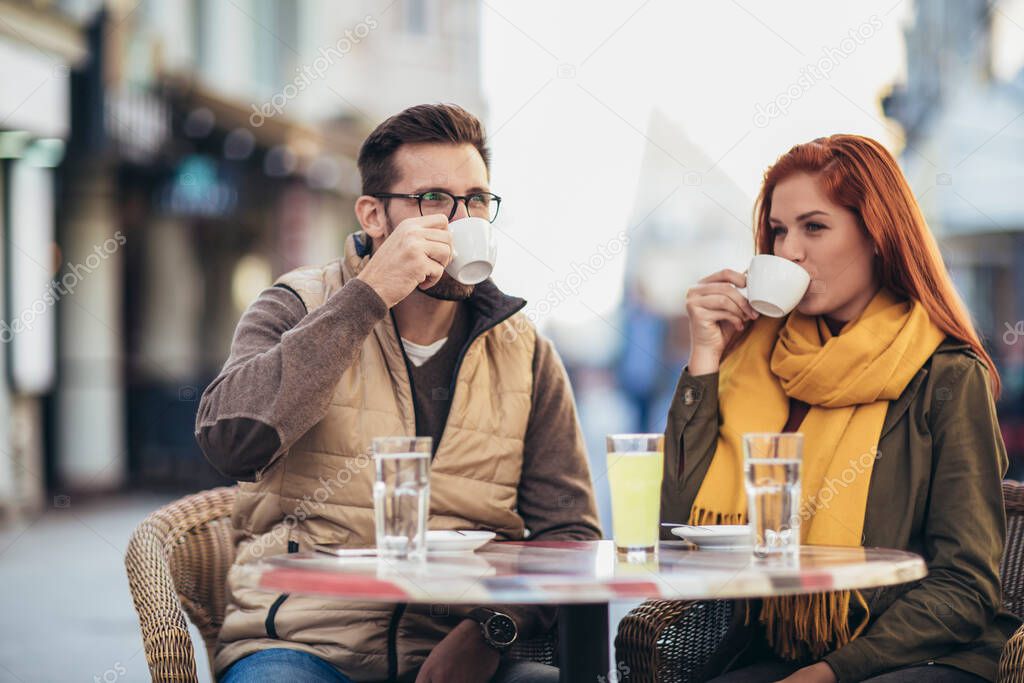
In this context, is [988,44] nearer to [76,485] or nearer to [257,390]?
[76,485]

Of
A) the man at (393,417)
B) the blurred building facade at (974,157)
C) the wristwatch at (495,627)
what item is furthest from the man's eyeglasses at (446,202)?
the blurred building facade at (974,157)

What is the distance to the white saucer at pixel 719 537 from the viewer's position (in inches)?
75.0

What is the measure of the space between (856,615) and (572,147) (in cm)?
754

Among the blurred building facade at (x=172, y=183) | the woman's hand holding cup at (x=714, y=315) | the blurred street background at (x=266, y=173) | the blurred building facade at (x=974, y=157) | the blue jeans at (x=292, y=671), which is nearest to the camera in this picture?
the blue jeans at (x=292, y=671)

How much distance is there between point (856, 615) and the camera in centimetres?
218

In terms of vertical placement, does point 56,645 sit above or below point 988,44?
below

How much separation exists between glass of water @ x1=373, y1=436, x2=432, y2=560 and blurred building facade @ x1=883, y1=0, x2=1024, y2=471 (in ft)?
21.9

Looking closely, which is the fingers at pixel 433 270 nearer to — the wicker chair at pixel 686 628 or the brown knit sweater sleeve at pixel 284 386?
the brown knit sweater sleeve at pixel 284 386

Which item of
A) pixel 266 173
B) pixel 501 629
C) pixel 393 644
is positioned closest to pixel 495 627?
pixel 501 629

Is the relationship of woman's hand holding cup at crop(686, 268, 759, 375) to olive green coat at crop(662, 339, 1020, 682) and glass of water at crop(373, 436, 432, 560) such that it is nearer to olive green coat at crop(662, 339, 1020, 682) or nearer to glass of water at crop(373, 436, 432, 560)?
olive green coat at crop(662, 339, 1020, 682)

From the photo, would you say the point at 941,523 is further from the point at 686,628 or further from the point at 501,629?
the point at 501,629

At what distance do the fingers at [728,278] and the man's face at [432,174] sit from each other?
534 millimetres

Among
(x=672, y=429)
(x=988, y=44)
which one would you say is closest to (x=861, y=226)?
(x=672, y=429)

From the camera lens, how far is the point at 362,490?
2.27m
